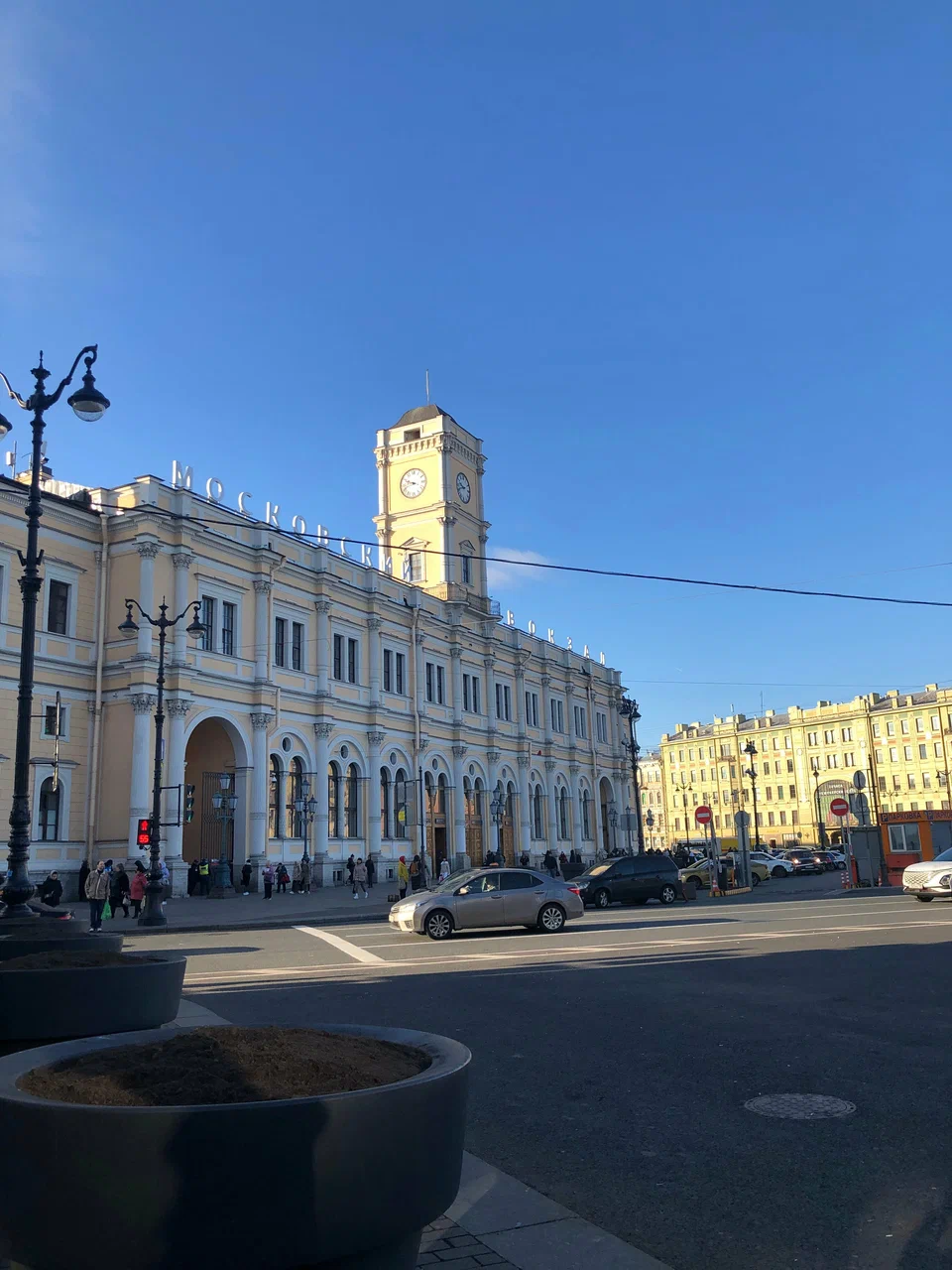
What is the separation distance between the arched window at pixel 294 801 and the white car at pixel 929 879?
1029 inches

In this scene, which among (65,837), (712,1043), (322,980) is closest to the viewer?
(712,1043)

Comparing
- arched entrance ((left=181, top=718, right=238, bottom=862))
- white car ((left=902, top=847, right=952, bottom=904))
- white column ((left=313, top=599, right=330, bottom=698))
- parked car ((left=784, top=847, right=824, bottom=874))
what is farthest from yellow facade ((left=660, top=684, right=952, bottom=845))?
white car ((left=902, top=847, right=952, bottom=904))

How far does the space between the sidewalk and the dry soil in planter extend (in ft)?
4.00

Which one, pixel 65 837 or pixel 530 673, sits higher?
pixel 530 673

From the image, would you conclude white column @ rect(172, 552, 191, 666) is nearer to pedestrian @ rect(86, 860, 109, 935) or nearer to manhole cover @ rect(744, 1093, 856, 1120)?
pedestrian @ rect(86, 860, 109, 935)

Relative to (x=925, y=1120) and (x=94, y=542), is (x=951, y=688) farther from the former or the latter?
(x=925, y=1120)

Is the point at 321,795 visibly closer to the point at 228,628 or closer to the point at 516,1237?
the point at 228,628

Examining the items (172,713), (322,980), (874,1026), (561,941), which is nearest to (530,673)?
(172,713)

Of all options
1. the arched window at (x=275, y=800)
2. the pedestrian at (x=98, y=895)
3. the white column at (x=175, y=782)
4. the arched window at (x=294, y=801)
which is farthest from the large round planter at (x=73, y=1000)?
the arched window at (x=294, y=801)

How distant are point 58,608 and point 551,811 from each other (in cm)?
3839

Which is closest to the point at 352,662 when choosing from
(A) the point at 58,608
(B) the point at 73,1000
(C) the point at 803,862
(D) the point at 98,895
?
(A) the point at 58,608

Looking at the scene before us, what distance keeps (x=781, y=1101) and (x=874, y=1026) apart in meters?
2.86

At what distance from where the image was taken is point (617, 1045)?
8.64 metres

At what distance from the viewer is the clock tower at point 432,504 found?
61562 millimetres
